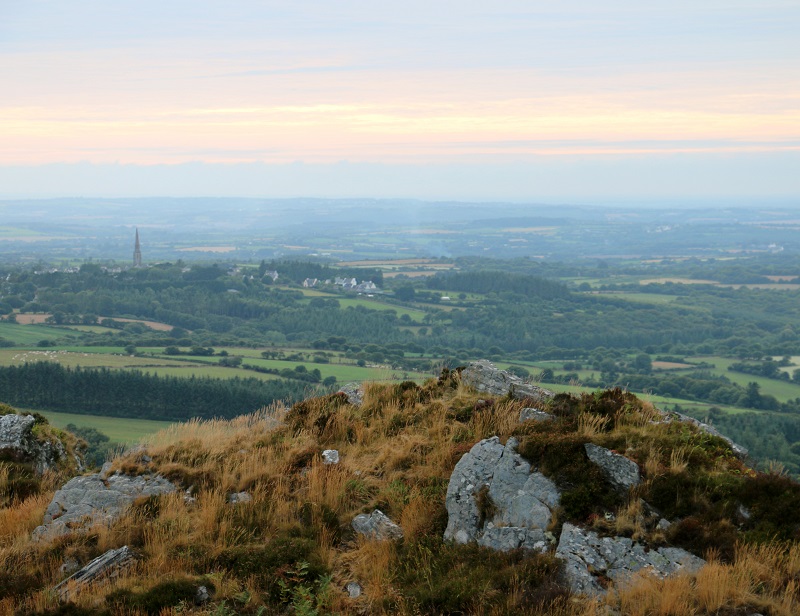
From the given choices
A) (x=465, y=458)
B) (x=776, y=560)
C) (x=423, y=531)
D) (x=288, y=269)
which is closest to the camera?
(x=776, y=560)

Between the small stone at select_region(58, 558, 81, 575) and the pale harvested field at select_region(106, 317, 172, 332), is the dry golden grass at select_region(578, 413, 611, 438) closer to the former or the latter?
the small stone at select_region(58, 558, 81, 575)

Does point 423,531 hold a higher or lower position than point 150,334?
higher

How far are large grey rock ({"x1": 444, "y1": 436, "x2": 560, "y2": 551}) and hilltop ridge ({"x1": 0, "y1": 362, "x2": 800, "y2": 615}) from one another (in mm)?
24

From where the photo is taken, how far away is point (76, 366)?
61594mm

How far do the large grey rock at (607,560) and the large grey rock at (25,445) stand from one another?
9.83 m

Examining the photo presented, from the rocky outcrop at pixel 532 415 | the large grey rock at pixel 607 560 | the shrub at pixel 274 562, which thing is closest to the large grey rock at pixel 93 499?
the shrub at pixel 274 562

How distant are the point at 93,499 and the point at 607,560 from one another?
294 inches

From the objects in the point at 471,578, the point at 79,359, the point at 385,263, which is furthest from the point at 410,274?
the point at 471,578

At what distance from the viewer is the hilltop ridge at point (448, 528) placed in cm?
794

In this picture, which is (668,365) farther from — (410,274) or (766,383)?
(410,274)

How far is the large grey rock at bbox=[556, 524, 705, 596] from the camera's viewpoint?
8031 millimetres

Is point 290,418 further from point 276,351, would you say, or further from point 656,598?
point 276,351

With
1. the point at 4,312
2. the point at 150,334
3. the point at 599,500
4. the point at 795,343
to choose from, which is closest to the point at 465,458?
the point at 599,500

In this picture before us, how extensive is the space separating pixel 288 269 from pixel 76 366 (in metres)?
92.3
